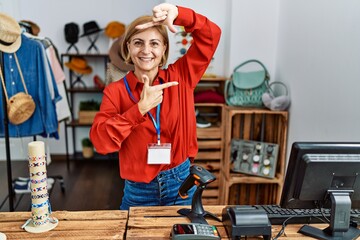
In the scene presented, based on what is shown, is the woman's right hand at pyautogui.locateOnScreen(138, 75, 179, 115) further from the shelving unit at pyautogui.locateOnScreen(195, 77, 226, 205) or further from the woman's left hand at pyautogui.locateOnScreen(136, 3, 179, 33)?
the shelving unit at pyautogui.locateOnScreen(195, 77, 226, 205)

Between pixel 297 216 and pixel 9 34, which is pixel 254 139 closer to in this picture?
pixel 297 216

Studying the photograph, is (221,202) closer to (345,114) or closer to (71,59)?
(345,114)

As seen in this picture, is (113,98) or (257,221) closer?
(257,221)

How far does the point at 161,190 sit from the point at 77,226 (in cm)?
39

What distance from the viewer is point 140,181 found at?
136 centimetres

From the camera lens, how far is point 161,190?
54.4 inches

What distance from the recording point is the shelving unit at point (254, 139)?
2561 mm

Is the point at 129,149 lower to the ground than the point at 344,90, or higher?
lower

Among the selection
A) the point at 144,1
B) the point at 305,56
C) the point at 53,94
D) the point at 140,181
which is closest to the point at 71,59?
the point at 144,1

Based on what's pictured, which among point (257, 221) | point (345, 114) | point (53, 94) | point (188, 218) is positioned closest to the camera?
point (257, 221)

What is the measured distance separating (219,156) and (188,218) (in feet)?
5.36

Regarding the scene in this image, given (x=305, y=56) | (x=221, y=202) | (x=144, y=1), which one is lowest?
(x=221, y=202)

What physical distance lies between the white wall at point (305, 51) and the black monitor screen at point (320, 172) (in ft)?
2.59

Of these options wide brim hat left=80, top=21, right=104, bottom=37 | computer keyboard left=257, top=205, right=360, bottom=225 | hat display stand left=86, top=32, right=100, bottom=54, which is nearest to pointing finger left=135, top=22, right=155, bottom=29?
A: computer keyboard left=257, top=205, right=360, bottom=225
